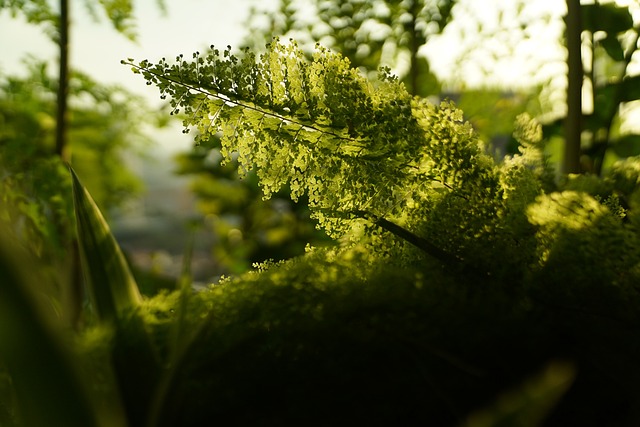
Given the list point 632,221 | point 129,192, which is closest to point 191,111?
point 632,221

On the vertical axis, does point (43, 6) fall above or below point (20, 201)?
above

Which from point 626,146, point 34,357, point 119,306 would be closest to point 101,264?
point 119,306

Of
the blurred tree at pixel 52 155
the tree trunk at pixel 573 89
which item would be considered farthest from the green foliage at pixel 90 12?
the tree trunk at pixel 573 89

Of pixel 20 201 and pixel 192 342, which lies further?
pixel 20 201

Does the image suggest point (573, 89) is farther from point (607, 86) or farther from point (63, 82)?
point (63, 82)

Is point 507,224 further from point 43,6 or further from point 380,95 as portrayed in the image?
point 43,6

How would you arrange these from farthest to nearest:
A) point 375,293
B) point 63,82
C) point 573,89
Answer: point 63,82 → point 573,89 → point 375,293
